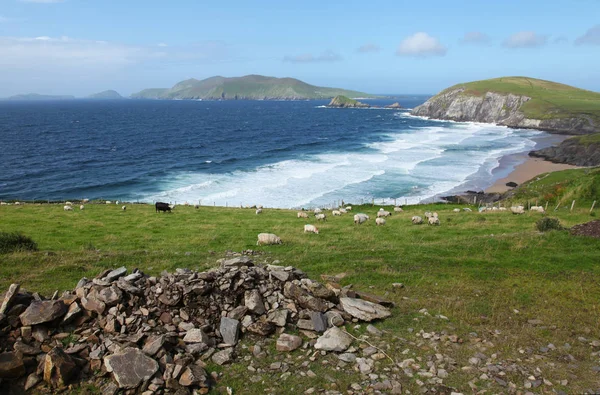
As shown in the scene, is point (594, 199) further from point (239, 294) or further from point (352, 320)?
point (239, 294)

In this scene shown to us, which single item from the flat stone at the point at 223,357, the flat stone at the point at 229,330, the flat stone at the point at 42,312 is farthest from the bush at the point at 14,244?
the flat stone at the point at 223,357

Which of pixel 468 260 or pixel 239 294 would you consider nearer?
pixel 239 294

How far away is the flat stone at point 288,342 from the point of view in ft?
42.2

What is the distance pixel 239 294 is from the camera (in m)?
14.8

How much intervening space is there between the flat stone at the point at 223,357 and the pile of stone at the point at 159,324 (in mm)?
30

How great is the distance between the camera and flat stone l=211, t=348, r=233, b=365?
12.3 metres

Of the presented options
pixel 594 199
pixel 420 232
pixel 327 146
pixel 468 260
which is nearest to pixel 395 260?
pixel 468 260

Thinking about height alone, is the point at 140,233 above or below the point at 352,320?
below

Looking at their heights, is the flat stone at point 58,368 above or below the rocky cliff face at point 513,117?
below

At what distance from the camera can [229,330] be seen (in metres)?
13.3

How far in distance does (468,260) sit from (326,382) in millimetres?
13034

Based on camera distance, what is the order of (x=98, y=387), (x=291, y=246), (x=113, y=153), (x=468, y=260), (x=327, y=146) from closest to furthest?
(x=98, y=387)
(x=468, y=260)
(x=291, y=246)
(x=113, y=153)
(x=327, y=146)

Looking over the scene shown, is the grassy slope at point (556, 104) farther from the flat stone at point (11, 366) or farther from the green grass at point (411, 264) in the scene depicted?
the flat stone at point (11, 366)

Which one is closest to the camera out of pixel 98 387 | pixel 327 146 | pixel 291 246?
pixel 98 387
